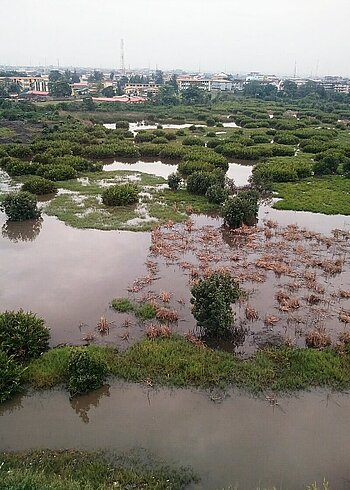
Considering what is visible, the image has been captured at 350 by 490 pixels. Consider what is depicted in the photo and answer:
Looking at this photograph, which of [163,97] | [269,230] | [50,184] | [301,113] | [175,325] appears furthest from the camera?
[163,97]

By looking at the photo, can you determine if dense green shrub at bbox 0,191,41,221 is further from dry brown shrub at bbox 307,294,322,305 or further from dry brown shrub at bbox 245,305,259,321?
dry brown shrub at bbox 307,294,322,305

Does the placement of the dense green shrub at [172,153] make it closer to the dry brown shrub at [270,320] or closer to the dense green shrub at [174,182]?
the dense green shrub at [174,182]

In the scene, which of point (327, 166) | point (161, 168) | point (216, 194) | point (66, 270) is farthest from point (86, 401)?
point (161, 168)

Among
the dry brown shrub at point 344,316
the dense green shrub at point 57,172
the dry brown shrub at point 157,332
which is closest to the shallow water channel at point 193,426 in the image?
the dry brown shrub at point 157,332

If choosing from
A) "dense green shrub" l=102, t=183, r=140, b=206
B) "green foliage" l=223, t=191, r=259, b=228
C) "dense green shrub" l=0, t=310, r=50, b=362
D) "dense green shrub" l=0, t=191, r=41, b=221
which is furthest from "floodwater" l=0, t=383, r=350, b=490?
"dense green shrub" l=102, t=183, r=140, b=206

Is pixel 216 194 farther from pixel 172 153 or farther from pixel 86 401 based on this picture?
pixel 86 401

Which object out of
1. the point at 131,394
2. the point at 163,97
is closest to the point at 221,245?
the point at 131,394

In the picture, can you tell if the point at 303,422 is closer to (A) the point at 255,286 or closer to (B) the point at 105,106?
(A) the point at 255,286
